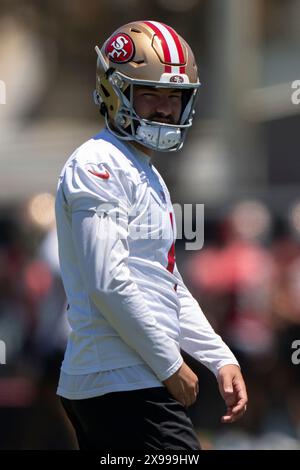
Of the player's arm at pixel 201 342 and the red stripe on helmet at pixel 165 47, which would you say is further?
the player's arm at pixel 201 342

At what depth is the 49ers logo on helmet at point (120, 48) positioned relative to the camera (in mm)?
4047

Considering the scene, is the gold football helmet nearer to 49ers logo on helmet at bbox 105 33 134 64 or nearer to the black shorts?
49ers logo on helmet at bbox 105 33 134 64

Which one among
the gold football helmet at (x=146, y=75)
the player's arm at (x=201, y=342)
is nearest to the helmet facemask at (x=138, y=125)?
the gold football helmet at (x=146, y=75)

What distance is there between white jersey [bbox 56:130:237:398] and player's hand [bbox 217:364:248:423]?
7 centimetres

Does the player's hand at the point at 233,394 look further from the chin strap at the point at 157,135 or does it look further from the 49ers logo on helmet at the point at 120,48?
the 49ers logo on helmet at the point at 120,48

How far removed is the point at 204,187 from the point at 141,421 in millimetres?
10029

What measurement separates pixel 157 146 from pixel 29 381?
17.1 ft

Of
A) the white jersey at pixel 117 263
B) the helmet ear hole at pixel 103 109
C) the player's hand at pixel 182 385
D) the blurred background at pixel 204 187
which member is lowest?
the blurred background at pixel 204 187

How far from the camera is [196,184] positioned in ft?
46.0

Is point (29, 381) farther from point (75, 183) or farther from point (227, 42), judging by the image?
point (227, 42)

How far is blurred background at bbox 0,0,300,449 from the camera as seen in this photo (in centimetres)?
→ 855

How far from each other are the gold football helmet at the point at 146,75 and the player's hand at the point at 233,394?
755 millimetres
